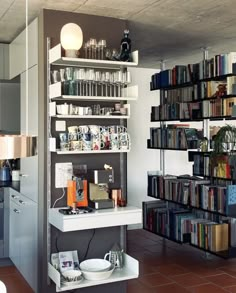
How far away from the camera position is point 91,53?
3.70 metres

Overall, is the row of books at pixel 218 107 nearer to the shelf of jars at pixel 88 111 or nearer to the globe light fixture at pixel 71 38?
the shelf of jars at pixel 88 111

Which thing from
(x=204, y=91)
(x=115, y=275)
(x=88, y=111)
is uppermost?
(x=204, y=91)

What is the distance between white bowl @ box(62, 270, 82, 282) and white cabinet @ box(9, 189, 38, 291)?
0.61 metres

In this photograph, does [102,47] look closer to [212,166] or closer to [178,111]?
[212,166]

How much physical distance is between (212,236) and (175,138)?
1.47m

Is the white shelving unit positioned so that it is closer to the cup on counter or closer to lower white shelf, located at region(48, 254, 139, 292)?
lower white shelf, located at region(48, 254, 139, 292)

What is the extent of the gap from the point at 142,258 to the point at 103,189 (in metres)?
1.87

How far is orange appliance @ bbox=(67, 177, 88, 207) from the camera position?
3529 mm

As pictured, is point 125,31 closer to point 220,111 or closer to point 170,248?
point 220,111

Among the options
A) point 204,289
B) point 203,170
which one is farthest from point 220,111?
point 204,289

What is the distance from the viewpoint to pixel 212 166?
4.80 meters

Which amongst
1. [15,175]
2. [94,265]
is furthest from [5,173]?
A: [94,265]

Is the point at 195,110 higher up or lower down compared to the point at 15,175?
higher up

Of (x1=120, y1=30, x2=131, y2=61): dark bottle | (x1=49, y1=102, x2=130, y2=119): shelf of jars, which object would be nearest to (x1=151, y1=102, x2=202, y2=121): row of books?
(x1=49, y1=102, x2=130, y2=119): shelf of jars
